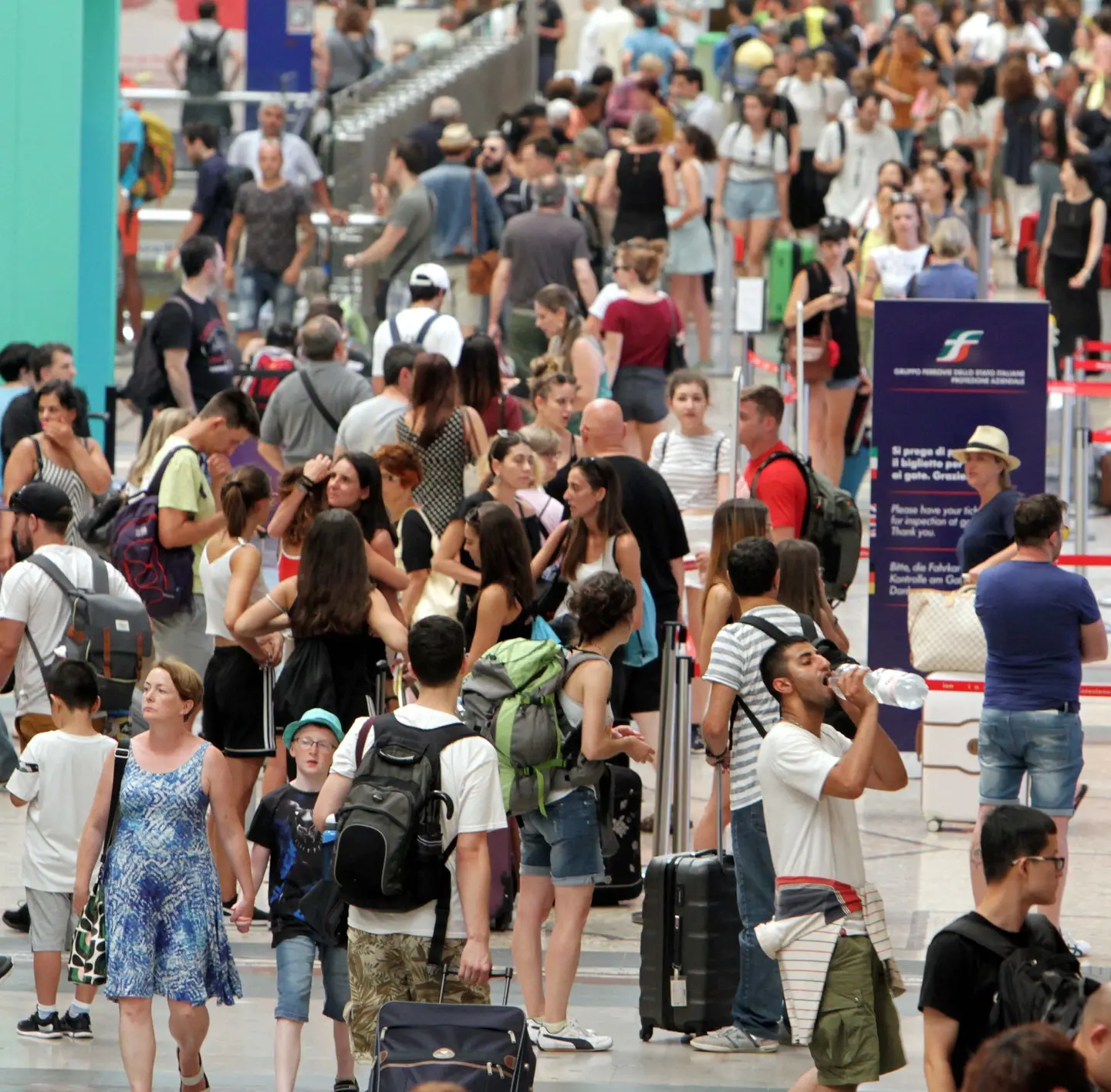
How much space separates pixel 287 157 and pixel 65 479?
955 cm

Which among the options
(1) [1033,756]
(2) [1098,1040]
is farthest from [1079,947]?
(2) [1098,1040]

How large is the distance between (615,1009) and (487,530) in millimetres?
1758

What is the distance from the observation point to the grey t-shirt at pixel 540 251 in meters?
16.1

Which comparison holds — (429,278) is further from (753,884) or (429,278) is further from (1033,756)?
(753,884)

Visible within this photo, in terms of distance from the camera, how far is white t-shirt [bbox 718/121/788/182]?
66.9 feet

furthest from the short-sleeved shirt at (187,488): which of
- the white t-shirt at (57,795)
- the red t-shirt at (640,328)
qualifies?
the red t-shirt at (640,328)

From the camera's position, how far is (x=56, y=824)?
776cm

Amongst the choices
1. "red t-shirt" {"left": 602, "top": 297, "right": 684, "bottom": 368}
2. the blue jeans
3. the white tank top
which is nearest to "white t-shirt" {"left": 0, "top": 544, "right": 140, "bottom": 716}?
the white tank top

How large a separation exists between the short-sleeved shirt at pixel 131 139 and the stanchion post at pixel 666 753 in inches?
528

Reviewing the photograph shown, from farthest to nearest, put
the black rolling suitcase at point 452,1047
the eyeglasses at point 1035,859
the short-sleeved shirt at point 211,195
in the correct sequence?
the short-sleeved shirt at point 211,195 → the black rolling suitcase at point 452,1047 → the eyeglasses at point 1035,859

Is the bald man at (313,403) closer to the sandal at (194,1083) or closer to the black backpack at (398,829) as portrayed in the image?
the sandal at (194,1083)

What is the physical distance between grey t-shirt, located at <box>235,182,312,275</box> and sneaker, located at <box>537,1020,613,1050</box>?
11351 mm

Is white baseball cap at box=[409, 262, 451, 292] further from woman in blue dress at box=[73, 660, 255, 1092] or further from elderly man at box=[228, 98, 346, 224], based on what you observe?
elderly man at box=[228, 98, 346, 224]

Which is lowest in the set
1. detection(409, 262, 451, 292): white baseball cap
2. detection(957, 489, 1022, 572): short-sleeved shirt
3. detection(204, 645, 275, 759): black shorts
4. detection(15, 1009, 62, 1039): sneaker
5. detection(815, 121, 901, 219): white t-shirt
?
detection(15, 1009, 62, 1039): sneaker
